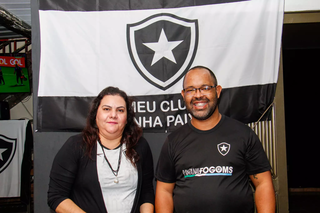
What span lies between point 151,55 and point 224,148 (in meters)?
1.21

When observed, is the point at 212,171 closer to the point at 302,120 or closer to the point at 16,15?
the point at 16,15

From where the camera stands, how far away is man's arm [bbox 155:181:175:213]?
1895mm

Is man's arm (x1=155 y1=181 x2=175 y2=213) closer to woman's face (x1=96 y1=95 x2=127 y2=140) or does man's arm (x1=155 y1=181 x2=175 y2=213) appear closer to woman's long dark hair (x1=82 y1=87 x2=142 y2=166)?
woman's long dark hair (x1=82 y1=87 x2=142 y2=166)

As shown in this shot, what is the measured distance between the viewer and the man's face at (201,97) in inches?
73.2

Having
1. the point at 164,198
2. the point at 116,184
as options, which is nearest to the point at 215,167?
the point at 164,198

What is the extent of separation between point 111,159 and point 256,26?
173 centimetres

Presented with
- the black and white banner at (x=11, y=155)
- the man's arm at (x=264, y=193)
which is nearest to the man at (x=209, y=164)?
the man's arm at (x=264, y=193)

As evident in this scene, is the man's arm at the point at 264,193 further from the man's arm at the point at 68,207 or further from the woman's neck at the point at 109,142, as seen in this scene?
the man's arm at the point at 68,207

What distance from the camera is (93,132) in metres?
1.99

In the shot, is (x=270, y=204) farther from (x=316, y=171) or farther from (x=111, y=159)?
(x=316, y=171)

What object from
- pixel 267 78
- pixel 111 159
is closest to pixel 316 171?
pixel 267 78

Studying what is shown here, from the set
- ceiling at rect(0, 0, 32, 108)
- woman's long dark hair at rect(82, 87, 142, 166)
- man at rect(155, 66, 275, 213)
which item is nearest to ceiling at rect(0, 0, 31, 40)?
ceiling at rect(0, 0, 32, 108)

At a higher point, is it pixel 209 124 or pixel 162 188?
pixel 209 124

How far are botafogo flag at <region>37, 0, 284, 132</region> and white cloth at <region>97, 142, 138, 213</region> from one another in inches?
27.3
